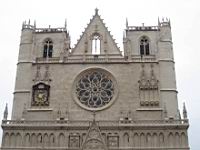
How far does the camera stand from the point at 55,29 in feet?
113

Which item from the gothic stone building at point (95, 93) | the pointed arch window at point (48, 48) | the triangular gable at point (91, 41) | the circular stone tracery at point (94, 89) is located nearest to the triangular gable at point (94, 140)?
the gothic stone building at point (95, 93)

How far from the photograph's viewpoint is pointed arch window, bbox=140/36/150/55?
109 ft

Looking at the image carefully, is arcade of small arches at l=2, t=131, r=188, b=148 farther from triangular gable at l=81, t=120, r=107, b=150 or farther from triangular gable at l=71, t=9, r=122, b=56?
triangular gable at l=71, t=9, r=122, b=56

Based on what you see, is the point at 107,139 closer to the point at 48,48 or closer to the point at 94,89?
the point at 94,89

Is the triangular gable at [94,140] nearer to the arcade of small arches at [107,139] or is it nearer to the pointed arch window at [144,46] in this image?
the arcade of small arches at [107,139]

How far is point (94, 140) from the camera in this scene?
2811cm

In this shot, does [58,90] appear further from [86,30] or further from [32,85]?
[86,30]

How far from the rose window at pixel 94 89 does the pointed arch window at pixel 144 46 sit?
13.7 ft

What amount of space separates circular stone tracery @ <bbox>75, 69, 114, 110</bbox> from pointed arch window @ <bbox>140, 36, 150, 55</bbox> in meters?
4.03

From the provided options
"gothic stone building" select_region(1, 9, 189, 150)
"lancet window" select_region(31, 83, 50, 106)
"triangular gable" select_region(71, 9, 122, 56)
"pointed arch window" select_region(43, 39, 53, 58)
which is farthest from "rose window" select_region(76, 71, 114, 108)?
"pointed arch window" select_region(43, 39, 53, 58)

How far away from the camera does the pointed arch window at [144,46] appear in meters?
33.1

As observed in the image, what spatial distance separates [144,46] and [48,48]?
348 inches

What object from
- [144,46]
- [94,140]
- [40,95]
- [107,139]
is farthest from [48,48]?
[107,139]

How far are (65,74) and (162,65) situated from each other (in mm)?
8498
